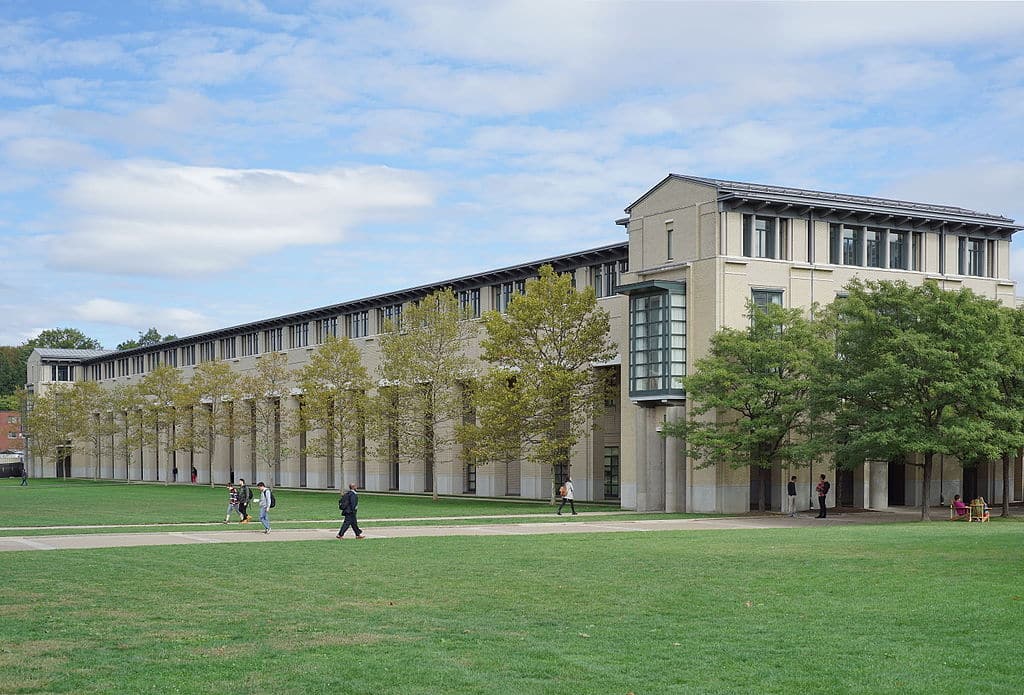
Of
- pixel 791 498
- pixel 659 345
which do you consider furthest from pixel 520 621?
pixel 659 345

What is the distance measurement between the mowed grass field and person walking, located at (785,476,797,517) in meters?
22.3

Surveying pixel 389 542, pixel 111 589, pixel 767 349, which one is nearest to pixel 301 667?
pixel 111 589

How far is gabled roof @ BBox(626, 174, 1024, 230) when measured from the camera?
58278 millimetres

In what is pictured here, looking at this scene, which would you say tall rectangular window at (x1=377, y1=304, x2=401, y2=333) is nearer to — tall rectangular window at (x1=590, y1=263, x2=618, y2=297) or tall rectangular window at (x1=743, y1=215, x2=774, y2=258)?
tall rectangular window at (x1=590, y1=263, x2=618, y2=297)

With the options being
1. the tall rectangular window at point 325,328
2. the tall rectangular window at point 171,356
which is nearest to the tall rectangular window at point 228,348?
the tall rectangular window at point 171,356

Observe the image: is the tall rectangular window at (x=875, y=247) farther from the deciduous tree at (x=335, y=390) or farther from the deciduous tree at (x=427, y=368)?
the deciduous tree at (x=335, y=390)

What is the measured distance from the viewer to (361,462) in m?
101

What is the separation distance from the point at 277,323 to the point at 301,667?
98227 mm

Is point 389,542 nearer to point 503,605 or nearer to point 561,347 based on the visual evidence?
point 503,605

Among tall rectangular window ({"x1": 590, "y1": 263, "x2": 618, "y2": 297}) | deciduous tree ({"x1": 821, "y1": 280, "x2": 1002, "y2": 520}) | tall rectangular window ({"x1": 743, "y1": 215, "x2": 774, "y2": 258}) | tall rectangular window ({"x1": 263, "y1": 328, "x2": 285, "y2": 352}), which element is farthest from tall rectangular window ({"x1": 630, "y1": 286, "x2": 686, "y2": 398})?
tall rectangular window ({"x1": 263, "y1": 328, "x2": 285, "y2": 352})

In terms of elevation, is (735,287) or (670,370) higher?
(735,287)

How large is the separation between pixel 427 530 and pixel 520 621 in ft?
79.6

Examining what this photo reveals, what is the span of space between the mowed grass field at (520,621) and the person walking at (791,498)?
73.2ft

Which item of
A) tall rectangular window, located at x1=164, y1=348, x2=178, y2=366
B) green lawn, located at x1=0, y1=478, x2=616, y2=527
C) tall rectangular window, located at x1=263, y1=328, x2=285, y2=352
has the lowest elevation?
green lawn, located at x1=0, y1=478, x2=616, y2=527
